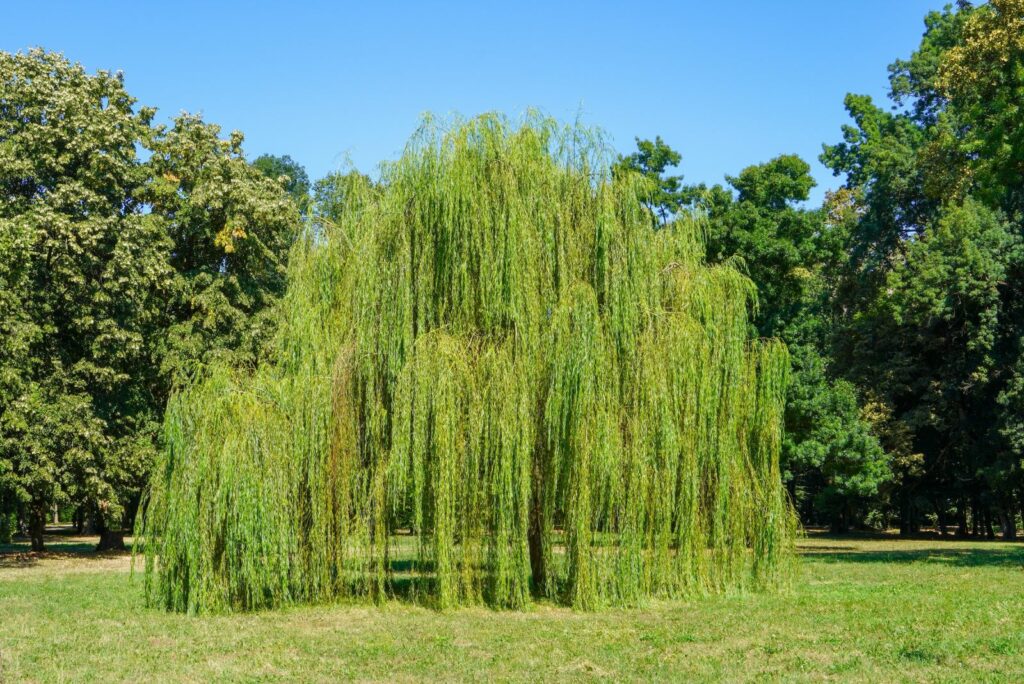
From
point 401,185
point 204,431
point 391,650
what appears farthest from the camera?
point 401,185

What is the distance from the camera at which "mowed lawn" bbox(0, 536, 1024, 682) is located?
10539 mm

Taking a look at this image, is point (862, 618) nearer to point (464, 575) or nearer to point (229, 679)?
point (464, 575)

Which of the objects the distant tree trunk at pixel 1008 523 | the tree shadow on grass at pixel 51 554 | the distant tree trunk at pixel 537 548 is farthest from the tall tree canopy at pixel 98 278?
the distant tree trunk at pixel 1008 523

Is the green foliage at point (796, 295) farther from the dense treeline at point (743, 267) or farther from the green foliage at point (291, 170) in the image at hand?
the green foliage at point (291, 170)

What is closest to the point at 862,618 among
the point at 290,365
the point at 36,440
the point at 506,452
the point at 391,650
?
the point at 506,452

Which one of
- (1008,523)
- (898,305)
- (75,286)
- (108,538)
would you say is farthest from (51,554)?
(1008,523)

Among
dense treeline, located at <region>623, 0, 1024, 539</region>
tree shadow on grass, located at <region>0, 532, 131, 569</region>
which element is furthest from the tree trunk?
dense treeline, located at <region>623, 0, 1024, 539</region>

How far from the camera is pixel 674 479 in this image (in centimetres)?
1543

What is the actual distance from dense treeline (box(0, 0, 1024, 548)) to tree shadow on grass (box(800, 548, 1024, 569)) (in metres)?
2.72

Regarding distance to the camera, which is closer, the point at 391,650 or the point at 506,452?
the point at 391,650

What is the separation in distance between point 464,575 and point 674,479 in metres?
3.59

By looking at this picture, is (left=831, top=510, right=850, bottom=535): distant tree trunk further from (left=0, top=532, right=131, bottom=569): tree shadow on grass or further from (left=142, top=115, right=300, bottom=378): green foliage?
(left=0, top=532, right=131, bottom=569): tree shadow on grass

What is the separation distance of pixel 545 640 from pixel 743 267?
12946 mm

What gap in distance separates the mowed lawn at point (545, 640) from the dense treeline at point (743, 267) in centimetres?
721
